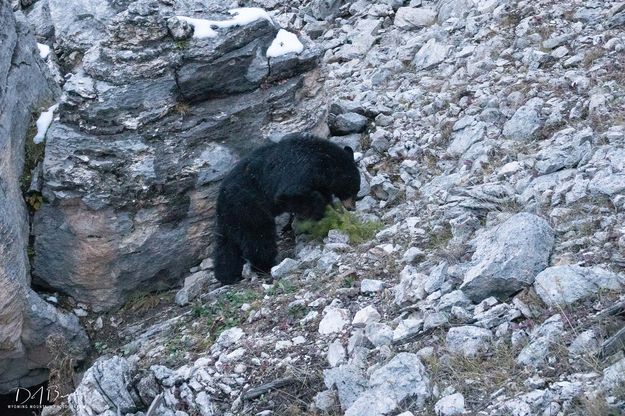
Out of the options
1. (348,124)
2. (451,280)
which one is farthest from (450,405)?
(348,124)

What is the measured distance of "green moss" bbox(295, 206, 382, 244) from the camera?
874cm

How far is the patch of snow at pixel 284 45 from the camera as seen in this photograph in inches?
412

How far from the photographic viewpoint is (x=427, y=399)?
18.9 feet

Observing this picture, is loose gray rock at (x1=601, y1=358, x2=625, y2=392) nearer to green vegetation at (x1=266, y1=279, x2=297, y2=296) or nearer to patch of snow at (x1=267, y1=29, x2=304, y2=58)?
green vegetation at (x1=266, y1=279, x2=297, y2=296)

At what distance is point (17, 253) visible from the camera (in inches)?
350

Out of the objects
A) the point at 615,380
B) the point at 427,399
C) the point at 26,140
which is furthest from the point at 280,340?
the point at 26,140

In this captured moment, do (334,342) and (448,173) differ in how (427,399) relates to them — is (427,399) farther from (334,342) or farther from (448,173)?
(448,173)

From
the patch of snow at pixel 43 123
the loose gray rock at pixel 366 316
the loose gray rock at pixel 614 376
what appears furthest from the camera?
the patch of snow at pixel 43 123

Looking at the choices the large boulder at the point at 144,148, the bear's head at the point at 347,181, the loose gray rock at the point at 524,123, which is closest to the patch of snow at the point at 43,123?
the large boulder at the point at 144,148

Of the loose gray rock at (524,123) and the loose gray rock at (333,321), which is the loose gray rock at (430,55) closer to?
the loose gray rock at (524,123)

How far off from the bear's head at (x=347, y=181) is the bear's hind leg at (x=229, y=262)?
4.01ft

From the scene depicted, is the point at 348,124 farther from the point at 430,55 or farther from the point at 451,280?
the point at 451,280

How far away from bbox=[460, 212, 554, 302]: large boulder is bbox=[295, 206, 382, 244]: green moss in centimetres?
200

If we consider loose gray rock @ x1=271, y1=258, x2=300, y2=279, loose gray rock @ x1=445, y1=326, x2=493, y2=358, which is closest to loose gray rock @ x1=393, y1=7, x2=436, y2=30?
loose gray rock @ x1=271, y1=258, x2=300, y2=279
